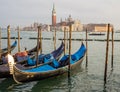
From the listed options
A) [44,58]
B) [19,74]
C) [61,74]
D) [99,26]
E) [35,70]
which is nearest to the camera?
[19,74]

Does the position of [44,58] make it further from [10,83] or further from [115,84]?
[115,84]

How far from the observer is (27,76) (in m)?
12.0

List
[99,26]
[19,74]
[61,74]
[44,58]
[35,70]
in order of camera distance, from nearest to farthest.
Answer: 1. [19,74]
2. [35,70]
3. [61,74]
4. [44,58]
5. [99,26]

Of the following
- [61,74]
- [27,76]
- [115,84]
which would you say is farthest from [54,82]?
[115,84]

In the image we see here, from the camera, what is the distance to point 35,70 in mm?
12531

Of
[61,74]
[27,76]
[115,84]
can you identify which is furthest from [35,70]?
[115,84]

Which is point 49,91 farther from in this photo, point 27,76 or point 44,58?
point 44,58

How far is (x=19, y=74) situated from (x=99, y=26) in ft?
433

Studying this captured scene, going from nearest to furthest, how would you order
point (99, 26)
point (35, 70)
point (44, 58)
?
point (35, 70) → point (44, 58) → point (99, 26)

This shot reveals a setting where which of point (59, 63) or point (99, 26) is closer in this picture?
point (59, 63)

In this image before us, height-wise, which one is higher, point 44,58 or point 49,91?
point 44,58

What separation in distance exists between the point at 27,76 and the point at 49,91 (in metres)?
1.13

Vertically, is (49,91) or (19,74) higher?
(19,74)

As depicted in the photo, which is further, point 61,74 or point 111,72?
point 111,72
